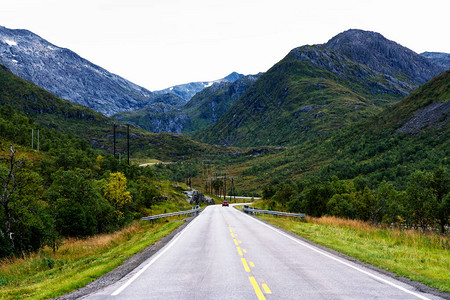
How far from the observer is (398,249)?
14719 millimetres

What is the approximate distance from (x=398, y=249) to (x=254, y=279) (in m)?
9.58

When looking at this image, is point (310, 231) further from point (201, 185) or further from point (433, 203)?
point (201, 185)

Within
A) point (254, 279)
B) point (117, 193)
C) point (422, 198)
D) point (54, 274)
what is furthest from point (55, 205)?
point (422, 198)

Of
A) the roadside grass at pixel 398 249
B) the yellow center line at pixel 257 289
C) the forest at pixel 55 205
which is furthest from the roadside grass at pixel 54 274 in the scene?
the roadside grass at pixel 398 249

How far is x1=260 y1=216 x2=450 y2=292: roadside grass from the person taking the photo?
1008 centimetres

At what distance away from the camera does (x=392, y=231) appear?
62.5ft

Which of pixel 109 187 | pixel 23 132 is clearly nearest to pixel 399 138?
pixel 109 187

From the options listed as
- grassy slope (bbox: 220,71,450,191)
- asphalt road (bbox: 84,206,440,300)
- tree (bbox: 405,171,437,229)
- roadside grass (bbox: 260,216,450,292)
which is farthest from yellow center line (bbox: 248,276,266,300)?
grassy slope (bbox: 220,71,450,191)

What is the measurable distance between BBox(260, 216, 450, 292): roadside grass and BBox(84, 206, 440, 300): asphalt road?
1.02 m

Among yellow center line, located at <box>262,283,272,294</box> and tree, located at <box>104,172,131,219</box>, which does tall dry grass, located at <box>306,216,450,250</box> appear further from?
tree, located at <box>104,172,131,219</box>

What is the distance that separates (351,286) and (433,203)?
43.6 meters

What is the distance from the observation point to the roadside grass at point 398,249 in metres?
10.1

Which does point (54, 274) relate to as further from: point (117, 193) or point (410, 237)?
point (117, 193)

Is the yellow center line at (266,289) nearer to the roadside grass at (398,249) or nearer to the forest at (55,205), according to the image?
the roadside grass at (398,249)
